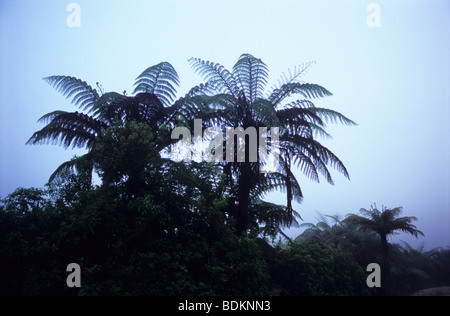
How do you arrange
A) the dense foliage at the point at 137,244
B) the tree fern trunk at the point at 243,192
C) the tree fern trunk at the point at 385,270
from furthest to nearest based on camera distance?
1. the tree fern trunk at the point at 385,270
2. the tree fern trunk at the point at 243,192
3. the dense foliage at the point at 137,244

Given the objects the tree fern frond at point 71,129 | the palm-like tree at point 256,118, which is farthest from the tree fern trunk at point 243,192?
the tree fern frond at point 71,129

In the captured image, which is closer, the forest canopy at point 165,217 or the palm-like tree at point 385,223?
the forest canopy at point 165,217

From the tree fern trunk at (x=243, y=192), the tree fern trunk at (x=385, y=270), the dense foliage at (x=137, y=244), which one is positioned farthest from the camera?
the tree fern trunk at (x=385, y=270)

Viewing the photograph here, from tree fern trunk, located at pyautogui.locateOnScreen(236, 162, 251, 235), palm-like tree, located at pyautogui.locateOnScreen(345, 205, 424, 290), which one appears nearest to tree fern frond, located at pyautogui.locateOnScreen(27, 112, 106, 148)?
tree fern trunk, located at pyautogui.locateOnScreen(236, 162, 251, 235)

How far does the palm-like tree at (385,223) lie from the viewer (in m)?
10.2

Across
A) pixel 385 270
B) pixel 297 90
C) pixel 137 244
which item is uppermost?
pixel 297 90

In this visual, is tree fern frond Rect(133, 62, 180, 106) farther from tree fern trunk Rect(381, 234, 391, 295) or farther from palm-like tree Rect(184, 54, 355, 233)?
tree fern trunk Rect(381, 234, 391, 295)

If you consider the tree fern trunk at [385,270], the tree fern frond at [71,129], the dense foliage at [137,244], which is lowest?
the tree fern trunk at [385,270]

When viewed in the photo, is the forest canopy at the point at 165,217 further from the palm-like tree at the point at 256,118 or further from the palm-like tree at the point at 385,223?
the palm-like tree at the point at 385,223

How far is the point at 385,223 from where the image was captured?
10.4m

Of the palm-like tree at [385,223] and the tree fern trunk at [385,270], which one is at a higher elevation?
the palm-like tree at [385,223]

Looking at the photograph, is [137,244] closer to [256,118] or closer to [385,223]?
[256,118]

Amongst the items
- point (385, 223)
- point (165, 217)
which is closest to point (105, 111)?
point (165, 217)
